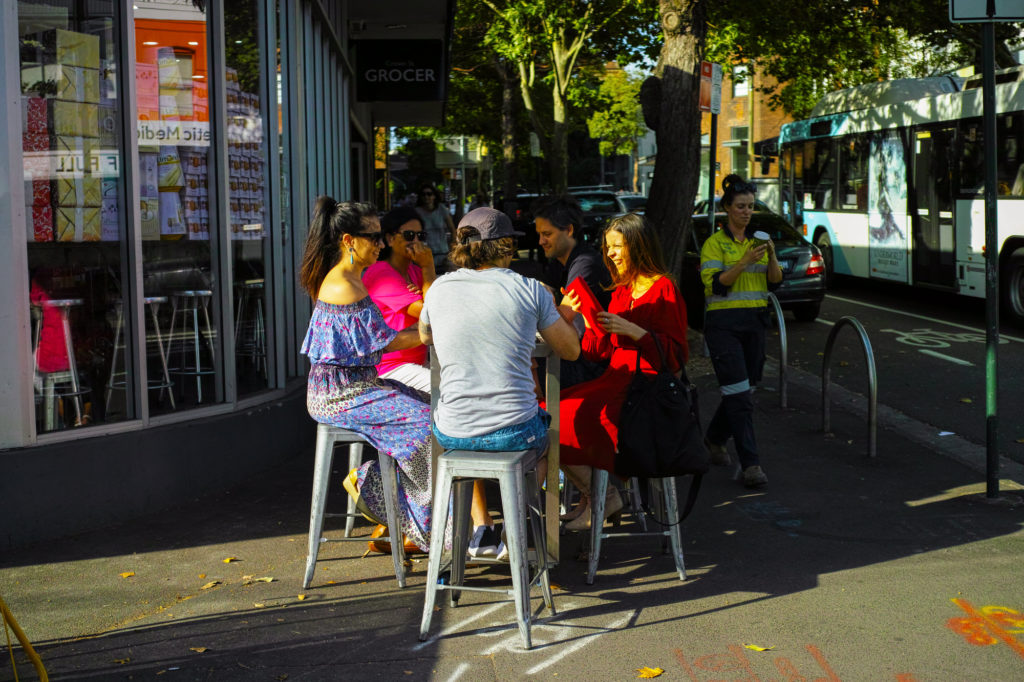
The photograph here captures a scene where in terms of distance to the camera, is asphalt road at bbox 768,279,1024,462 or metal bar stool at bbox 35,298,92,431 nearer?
metal bar stool at bbox 35,298,92,431

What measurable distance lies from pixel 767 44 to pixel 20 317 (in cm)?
2036

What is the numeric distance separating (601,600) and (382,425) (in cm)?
125

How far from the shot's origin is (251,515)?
257 inches

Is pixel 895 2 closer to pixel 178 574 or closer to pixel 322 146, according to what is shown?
pixel 322 146

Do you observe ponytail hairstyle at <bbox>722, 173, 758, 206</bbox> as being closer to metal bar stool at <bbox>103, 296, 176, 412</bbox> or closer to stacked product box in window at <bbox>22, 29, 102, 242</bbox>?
metal bar stool at <bbox>103, 296, 176, 412</bbox>

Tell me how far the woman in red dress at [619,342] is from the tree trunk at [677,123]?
6.74 m

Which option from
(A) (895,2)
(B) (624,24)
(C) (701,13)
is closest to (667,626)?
(C) (701,13)

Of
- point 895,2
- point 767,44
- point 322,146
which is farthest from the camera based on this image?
point 767,44

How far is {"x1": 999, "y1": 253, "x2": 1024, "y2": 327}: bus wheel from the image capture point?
48.0ft

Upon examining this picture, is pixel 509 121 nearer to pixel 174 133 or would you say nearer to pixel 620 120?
pixel 620 120

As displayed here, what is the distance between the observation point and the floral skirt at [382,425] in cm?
532

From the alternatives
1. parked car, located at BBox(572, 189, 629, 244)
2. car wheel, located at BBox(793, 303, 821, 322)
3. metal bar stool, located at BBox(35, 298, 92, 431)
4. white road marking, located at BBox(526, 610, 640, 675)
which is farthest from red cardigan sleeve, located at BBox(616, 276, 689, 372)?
parked car, located at BBox(572, 189, 629, 244)

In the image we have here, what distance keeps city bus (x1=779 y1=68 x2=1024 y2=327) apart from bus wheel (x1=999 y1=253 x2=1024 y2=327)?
2 centimetres

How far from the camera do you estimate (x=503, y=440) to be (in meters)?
4.64
